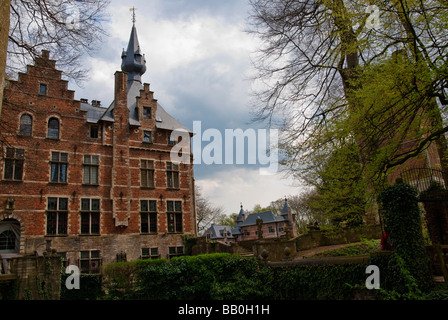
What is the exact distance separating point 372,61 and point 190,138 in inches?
744

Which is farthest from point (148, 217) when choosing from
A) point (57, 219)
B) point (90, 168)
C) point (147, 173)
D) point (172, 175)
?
point (57, 219)

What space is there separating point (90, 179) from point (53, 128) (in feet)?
12.7

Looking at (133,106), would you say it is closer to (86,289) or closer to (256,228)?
(86,289)

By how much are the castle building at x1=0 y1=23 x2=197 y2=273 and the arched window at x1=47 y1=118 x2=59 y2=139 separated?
56 millimetres

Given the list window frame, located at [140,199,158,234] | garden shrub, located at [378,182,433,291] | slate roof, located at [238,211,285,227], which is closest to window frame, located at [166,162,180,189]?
window frame, located at [140,199,158,234]

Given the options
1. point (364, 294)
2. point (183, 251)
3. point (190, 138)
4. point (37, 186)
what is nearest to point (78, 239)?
point (37, 186)

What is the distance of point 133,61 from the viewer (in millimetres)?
28547

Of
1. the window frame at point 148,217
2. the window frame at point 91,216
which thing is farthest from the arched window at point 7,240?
the window frame at point 148,217

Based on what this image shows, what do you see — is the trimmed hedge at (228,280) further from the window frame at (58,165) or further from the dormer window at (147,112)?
the dormer window at (147,112)

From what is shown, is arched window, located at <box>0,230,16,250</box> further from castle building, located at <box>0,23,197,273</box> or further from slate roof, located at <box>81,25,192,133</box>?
slate roof, located at <box>81,25,192,133</box>

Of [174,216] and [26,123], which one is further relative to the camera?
[174,216]

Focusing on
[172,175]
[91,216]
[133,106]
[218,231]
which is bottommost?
[218,231]

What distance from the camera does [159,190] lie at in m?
24.0
